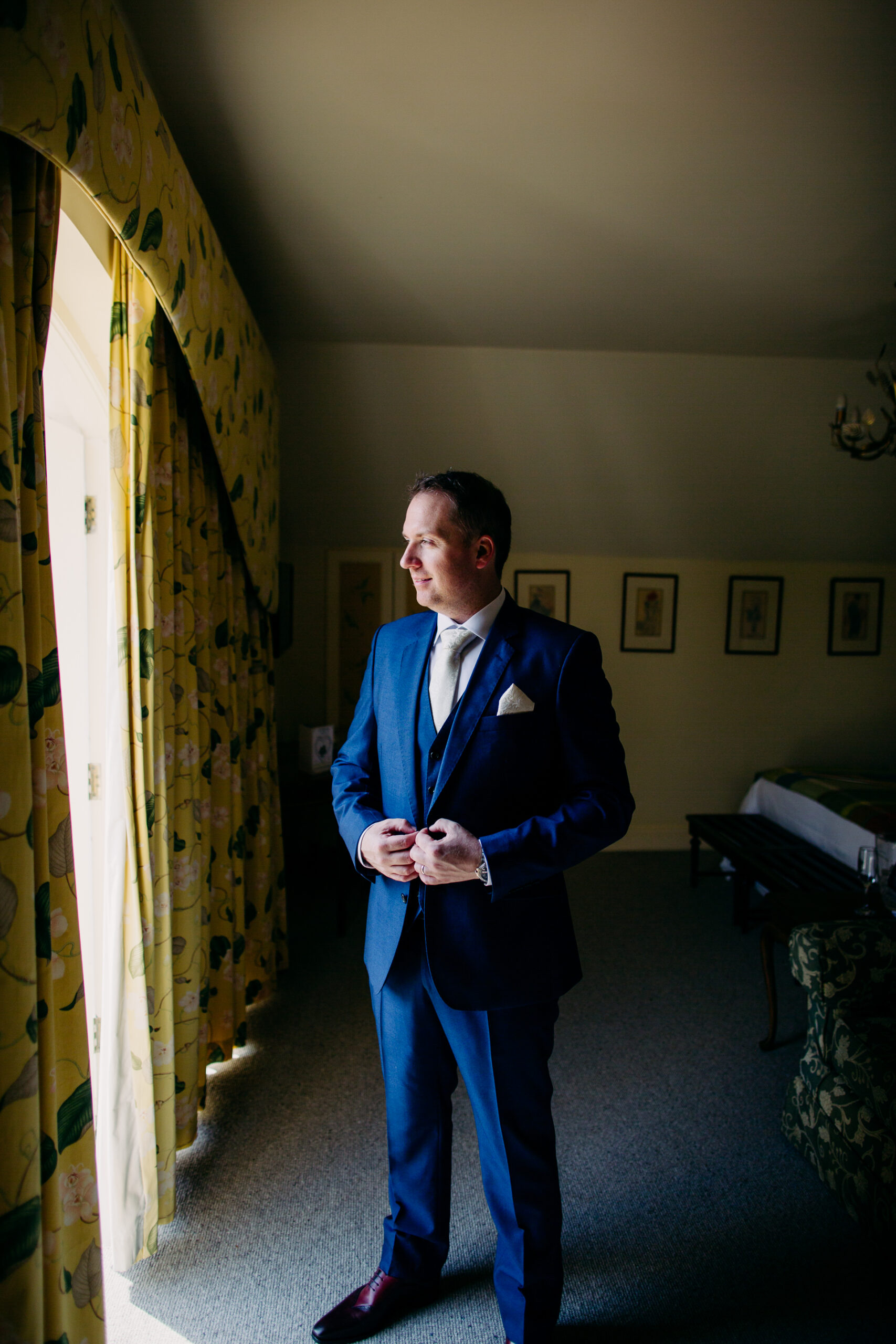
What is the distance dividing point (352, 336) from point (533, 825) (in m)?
3.15

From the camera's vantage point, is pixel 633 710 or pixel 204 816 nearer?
pixel 204 816

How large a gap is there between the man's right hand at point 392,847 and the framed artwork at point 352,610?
326cm

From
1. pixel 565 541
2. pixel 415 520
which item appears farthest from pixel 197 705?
pixel 565 541

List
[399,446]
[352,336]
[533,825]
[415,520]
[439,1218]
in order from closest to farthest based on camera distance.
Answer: [533,825] → [415,520] → [439,1218] → [352,336] → [399,446]

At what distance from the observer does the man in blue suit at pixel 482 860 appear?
1.33 meters

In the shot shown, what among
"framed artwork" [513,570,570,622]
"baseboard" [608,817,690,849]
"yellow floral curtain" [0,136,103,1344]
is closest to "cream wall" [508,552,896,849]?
"baseboard" [608,817,690,849]

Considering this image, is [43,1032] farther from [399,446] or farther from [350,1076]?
[399,446]

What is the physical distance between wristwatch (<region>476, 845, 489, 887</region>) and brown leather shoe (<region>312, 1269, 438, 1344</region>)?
38.3 inches

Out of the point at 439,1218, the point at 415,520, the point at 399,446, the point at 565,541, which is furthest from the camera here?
the point at 565,541

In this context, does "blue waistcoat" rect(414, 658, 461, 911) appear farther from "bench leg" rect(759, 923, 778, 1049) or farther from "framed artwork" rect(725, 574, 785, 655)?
"framed artwork" rect(725, 574, 785, 655)

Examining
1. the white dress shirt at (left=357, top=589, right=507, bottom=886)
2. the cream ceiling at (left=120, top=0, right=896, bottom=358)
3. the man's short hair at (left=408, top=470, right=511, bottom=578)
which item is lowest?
the white dress shirt at (left=357, top=589, right=507, bottom=886)

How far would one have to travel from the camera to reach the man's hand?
124 centimetres

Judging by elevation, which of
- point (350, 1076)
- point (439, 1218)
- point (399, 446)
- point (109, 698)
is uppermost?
point (399, 446)

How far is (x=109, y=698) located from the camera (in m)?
1.67
